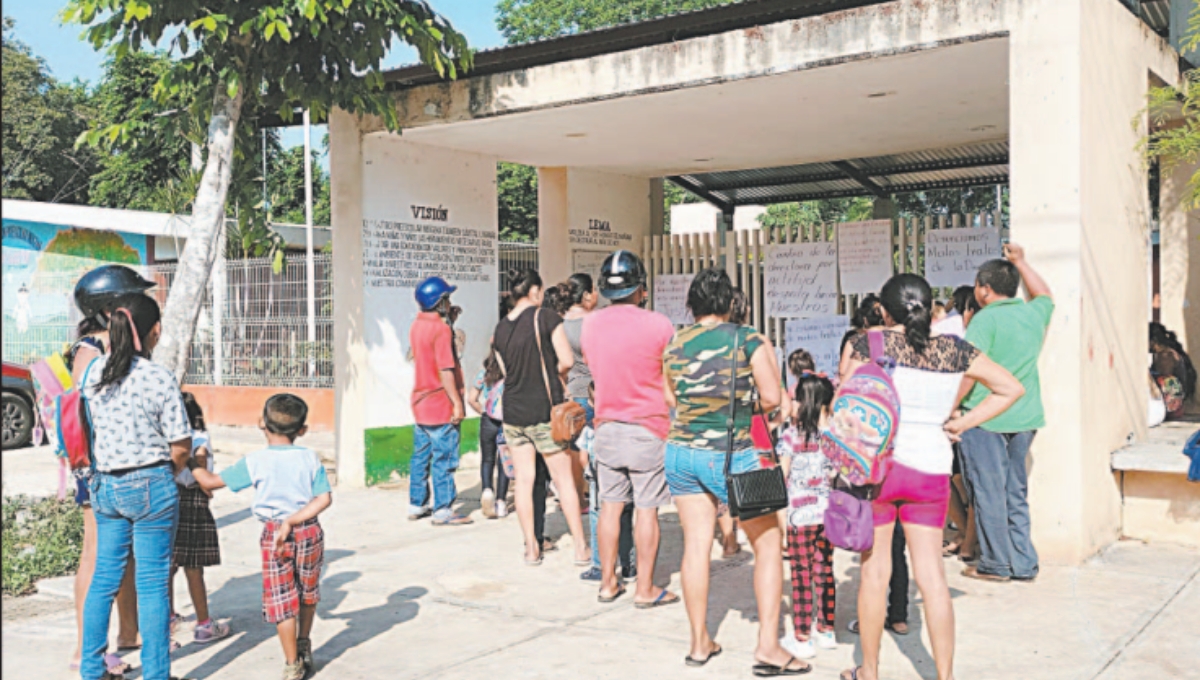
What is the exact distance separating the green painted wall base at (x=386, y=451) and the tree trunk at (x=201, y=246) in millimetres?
2446

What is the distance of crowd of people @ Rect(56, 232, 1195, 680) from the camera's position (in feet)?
14.1

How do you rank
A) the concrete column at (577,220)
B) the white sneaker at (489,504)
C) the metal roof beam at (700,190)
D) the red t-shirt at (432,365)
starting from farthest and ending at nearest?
the metal roof beam at (700,190) → the concrete column at (577,220) → the white sneaker at (489,504) → the red t-shirt at (432,365)

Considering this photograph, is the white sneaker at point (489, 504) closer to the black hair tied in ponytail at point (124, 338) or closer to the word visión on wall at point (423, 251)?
the word visión on wall at point (423, 251)

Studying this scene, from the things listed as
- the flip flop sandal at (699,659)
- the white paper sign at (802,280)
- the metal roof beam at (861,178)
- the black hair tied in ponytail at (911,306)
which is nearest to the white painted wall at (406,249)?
the white paper sign at (802,280)

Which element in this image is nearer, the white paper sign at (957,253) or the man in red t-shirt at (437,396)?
the man in red t-shirt at (437,396)

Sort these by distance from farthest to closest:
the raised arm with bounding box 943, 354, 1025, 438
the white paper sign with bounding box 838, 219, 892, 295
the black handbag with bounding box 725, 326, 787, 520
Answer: the white paper sign with bounding box 838, 219, 892, 295 < the black handbag with bounding box 725, 326, 787, 520 < the raised arm with bounding box 943, 354, 1025, 438

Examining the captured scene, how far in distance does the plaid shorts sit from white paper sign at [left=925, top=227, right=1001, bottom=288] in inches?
276

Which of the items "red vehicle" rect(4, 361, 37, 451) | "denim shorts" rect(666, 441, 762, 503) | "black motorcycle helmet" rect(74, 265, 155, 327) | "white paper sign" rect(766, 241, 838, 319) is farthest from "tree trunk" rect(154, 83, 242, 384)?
"red vehicle" rect(4, 361, 37, 451)

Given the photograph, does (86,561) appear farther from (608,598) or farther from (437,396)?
(437,396)

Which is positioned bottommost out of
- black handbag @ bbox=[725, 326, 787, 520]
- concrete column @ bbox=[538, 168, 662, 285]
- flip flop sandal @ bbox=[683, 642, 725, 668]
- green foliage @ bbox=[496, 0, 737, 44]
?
flip flop sandal @ bbox=[683, 642, 725, 668]

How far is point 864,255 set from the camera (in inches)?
417

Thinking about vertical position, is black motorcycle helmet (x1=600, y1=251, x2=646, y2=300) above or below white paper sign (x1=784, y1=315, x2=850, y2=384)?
above

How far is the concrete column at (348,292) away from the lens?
31.9ft

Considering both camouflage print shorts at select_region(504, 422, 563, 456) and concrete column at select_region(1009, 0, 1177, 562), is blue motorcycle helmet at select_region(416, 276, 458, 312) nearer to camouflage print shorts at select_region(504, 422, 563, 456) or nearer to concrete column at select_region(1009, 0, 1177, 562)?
camouflage print shorts at select_region(504, 422, 563, 456)
